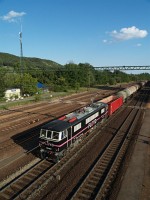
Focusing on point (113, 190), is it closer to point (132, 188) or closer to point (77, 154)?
point (132, 188)

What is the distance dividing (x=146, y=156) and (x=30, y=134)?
16.0 metres

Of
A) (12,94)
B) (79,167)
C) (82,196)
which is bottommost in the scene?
(82,196)

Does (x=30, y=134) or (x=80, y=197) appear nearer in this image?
(x=80, y=197)

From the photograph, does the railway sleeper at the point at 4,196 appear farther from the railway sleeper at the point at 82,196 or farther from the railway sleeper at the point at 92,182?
the railway sleeper at the point at 92,182

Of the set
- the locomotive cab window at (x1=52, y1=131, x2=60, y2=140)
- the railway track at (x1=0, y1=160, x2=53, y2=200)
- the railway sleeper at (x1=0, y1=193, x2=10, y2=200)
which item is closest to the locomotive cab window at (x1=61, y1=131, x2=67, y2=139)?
the locomotive cab window at (x1=52, y1=131, x2=60, y2=140)

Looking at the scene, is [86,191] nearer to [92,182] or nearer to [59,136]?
[92,182]

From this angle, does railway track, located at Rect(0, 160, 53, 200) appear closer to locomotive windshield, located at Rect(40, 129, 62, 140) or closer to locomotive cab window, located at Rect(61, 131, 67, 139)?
locomotive windshield, located at Rect(40, 129, 62, 140)

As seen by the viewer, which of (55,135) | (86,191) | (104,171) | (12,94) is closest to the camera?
(86,191)

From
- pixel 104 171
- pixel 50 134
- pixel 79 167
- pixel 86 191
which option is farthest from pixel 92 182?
pixel 50 134

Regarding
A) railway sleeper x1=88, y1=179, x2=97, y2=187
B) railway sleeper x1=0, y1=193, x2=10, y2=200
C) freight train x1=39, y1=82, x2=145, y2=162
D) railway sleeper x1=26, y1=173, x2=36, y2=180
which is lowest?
railway sleeper x1=0, y1=193, x2=10, y2=200

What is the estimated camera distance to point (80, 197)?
51.5ft

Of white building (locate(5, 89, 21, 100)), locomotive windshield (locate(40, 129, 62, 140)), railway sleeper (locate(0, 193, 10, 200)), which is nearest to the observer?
railway sleeper (locate(0, 193, 10, 200))

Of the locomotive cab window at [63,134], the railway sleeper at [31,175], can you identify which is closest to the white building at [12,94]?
the locomotive cab window at [63,134]

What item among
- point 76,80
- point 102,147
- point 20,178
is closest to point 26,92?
point 76,80
